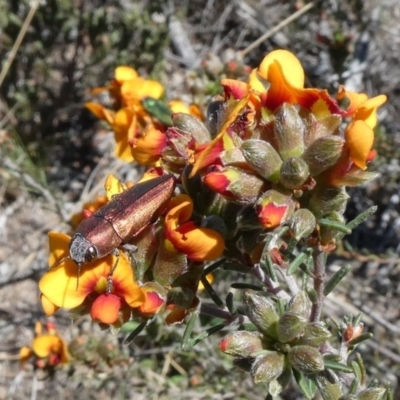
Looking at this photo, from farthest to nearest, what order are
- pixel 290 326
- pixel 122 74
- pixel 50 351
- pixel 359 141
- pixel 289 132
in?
pixel 50 351 < pixel 122 74 < pixel 290 326 < pixel 289 132 < pixel 359 141

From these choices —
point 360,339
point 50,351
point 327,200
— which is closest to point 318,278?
point 360,339

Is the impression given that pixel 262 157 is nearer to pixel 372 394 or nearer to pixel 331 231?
pixel 331 231

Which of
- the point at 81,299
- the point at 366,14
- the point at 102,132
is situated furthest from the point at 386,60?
the point at 81,299

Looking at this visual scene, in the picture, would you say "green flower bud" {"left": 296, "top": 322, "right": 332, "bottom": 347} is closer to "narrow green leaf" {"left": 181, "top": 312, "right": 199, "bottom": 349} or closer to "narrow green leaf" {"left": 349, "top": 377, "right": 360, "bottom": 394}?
"narrow green leaf" {"left": 349, "top": 377, "right": 360, "bottom": 394}

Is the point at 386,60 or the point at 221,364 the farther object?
the point at 386,60

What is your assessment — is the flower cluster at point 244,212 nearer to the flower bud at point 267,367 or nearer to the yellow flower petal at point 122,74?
the flower bud at point 267,367

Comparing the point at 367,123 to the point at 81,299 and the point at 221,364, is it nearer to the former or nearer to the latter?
the point at 81,299

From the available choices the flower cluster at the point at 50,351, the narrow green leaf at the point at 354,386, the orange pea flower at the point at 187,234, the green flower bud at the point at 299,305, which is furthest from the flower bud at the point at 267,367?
the flower cluster at the point at 50,351
